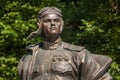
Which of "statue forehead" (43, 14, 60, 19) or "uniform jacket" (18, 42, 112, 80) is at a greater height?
"statue forehead" (43, 14, 60, 19)

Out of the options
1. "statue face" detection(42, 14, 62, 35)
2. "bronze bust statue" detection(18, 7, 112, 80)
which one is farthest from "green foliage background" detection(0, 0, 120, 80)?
"statue face" detection(42, 14, 62, 35)

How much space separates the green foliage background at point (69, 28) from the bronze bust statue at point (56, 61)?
224 inches

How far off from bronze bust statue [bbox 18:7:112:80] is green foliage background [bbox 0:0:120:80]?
5696 mm

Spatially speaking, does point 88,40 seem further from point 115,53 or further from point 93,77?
point 93,77

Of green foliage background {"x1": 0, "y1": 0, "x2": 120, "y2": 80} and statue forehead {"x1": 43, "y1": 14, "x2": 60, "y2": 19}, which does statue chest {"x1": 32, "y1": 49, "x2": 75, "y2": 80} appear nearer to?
statue forehead {"x1": 43, "y1": 14, "x2": 60, "y2": 19}

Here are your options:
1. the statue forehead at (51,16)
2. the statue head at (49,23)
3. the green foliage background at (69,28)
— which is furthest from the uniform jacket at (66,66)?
the green foliage background at (69,28)

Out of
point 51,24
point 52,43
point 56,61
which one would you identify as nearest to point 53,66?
point 56,61

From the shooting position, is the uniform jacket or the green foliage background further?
the green foliage background

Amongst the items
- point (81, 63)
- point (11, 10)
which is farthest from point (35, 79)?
point (11, 10)

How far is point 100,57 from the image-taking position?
656 centimetres

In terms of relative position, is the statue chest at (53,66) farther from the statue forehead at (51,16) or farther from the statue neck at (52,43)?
the statue forehead at (51,16)

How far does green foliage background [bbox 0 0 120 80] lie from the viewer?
42.0 ft

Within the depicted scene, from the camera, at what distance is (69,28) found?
14.2m

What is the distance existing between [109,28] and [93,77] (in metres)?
7.08
